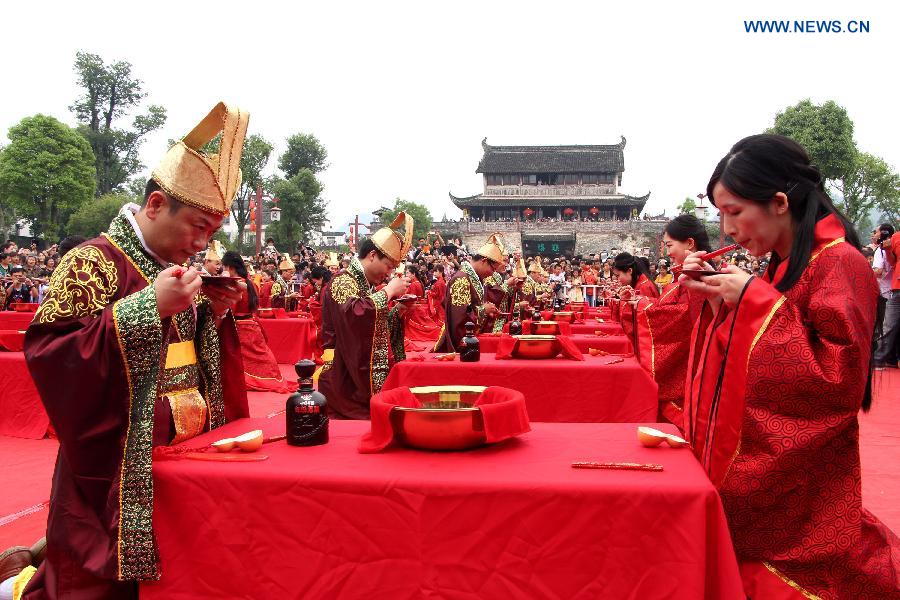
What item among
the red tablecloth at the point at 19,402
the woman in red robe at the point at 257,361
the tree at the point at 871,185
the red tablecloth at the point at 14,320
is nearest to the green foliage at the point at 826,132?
the tree at the point at 871,185

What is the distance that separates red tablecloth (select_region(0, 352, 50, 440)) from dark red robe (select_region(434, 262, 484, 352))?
336 cm

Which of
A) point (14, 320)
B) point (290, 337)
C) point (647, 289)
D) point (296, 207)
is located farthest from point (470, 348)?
point (296, 207)

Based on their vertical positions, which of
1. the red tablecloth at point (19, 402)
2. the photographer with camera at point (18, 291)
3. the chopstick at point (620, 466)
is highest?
the photographer with camera at point (18, 291)

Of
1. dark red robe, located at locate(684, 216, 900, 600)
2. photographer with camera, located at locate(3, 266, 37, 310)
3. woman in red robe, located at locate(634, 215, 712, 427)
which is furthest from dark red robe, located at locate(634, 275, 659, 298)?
photographer with camera, located at locate(3, 266, 37, 310)

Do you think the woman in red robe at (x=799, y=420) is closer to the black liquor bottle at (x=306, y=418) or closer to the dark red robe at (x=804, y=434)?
the dark red robe at (x=804, y=434)

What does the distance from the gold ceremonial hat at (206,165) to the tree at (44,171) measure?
1294 inches

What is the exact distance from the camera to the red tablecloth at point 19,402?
530 cm

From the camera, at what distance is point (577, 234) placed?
146 ft

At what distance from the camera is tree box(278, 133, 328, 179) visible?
40406mm

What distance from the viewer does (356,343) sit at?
459cm

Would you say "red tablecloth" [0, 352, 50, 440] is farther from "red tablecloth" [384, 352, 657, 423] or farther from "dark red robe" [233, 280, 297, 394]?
"red tablecloth" [384, 352, 657, 423]

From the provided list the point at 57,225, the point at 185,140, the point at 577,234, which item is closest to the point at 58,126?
the point at 57,225

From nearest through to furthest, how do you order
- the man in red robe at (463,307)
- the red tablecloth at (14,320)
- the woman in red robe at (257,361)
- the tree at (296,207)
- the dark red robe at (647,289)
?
the man in red robe at (463,307) < the dark red robe at (647,289) < the woman in red robe at (257,361) < the red tablecloth at (14,320) < the tree at (296,207)

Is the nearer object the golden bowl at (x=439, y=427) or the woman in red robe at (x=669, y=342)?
the golden bowl at (x=439, y=427)
